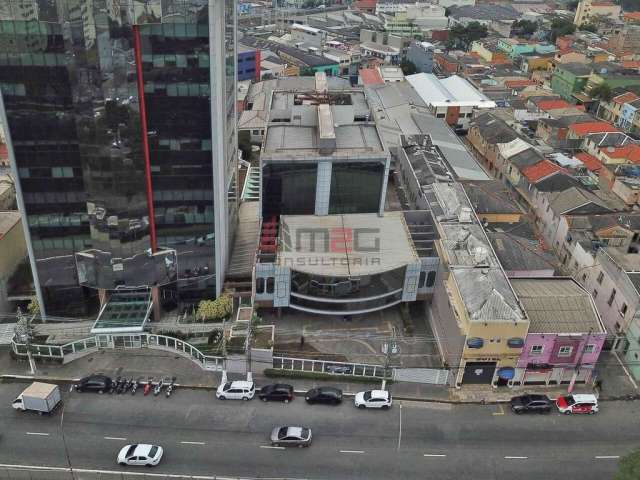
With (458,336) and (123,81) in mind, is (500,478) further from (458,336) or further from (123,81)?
(123,81)

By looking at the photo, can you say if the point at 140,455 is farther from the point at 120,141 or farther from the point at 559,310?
the point at 559,310

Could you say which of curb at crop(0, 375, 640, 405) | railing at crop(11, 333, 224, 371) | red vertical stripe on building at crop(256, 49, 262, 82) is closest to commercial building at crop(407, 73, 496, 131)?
red vertical stripe on building at crop(256, 49, 262, 82)

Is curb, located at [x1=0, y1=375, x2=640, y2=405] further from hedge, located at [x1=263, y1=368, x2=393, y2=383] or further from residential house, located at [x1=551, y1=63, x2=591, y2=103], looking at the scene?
residential house, located at [x1=551, y1=63, x2=591, y2=103]

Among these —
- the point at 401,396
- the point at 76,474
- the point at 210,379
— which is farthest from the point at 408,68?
the point at 76,474

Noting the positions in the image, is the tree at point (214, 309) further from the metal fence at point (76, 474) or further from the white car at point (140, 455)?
the metal fence at point (76, 474)

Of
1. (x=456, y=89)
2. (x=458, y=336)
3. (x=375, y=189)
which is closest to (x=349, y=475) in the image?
(x=458, y=336)

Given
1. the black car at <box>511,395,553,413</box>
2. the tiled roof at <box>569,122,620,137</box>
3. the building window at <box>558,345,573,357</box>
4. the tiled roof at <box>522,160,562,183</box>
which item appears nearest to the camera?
the black car at <box>511,395,553,413</box>
